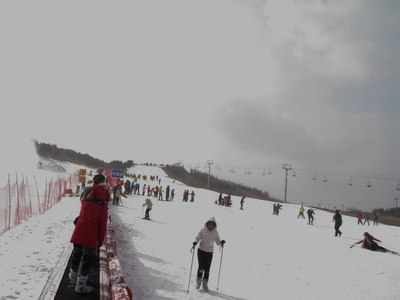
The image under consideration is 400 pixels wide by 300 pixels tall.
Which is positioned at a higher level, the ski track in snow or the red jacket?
the red jacket

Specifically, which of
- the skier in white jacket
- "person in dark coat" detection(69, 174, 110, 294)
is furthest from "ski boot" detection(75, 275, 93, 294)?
the skier in white jacket

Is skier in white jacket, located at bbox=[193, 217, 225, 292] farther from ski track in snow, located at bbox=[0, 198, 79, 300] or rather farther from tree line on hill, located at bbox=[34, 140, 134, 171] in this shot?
tree line on hill, located at bbox=[34, 140, 134, 171]

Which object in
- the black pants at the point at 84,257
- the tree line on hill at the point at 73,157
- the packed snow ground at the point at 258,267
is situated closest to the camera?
the black pants at the point at 84,257

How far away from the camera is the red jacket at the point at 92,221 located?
21.5ft

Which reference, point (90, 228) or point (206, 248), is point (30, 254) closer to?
point (90, 228)

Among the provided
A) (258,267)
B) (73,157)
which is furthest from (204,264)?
(73,157)

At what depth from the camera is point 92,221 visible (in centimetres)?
657

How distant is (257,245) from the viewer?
19.5 metres

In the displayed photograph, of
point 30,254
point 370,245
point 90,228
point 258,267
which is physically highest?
point 90,228

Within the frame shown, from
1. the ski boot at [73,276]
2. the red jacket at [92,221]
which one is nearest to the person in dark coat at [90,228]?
the red jacket at [92,221]

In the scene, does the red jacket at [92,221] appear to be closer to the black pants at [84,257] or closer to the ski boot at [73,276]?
the black pants at [84,257]

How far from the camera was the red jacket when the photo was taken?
654 centimetres

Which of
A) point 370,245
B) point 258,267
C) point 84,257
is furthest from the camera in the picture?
point 370,245

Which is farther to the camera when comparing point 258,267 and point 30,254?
point 258,267
